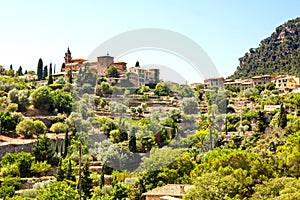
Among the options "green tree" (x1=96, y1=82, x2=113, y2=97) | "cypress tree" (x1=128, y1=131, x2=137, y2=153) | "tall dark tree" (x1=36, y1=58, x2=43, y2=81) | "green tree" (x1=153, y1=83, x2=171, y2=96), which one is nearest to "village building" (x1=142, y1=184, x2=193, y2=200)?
"cypress tree" (x1=128, y1=131, x2=137, y2=153)

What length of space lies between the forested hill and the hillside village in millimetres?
29831

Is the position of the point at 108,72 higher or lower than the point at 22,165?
higher

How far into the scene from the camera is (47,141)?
24.7m

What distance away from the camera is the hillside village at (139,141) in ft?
48.0

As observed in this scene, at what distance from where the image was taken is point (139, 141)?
26.3 meters

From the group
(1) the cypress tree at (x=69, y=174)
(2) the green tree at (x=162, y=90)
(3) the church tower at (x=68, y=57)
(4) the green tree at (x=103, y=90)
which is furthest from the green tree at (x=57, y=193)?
(3) the church tower at (x=68, y=57)

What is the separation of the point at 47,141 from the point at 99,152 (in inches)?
119

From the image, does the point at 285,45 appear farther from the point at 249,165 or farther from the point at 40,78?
the point at 249,165

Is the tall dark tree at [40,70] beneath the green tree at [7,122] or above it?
above

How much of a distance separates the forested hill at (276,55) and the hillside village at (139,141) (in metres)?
29.8

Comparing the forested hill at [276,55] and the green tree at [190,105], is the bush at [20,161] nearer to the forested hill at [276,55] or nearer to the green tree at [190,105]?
the green tree at [190,105]

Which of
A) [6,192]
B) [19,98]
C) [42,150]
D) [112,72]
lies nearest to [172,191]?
[6,192]

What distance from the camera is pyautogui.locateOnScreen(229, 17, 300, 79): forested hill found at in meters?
72.8

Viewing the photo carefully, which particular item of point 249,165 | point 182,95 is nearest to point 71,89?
point 182,95
